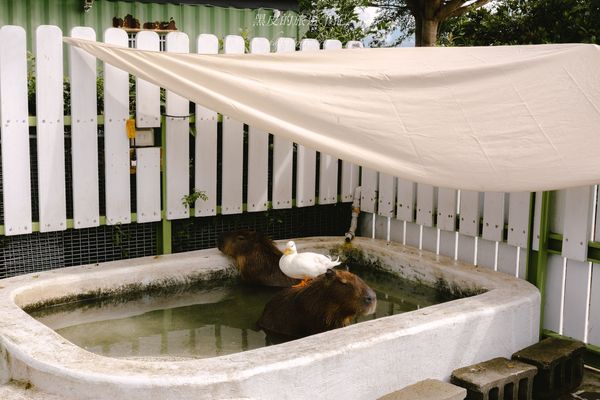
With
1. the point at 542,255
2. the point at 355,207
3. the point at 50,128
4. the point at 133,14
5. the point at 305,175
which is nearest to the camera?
the point at 542,255

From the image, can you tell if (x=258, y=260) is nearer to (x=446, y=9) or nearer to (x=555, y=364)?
(x=555, y=364)

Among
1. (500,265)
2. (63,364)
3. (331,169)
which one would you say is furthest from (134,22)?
(63,364)

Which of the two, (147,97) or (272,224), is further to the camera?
(272,224)

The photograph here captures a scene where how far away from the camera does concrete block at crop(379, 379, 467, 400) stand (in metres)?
3.38

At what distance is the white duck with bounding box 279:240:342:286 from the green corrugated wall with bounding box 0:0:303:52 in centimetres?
436

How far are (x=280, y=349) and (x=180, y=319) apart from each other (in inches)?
50.4

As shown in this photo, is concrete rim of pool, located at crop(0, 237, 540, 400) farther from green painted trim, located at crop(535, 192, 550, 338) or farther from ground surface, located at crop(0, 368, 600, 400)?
green painted trim, located at crop(535, 192, 550, 338)

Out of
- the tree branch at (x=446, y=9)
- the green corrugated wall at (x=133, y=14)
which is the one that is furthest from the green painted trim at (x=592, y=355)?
the tree branch at (x=446, y=9)

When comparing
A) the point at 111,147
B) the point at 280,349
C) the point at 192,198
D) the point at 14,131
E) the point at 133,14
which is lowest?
the point at 280,349

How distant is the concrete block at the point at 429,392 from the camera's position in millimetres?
3375

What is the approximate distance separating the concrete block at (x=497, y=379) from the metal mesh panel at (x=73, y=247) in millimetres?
2542

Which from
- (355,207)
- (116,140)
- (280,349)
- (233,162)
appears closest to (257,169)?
(233,162)

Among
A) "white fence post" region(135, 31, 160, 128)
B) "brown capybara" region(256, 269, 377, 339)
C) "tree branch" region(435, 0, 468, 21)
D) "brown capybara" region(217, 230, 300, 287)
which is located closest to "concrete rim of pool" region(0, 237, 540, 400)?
"brown capybara" region(217, 230, 300, 287)

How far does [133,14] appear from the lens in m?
9.52
